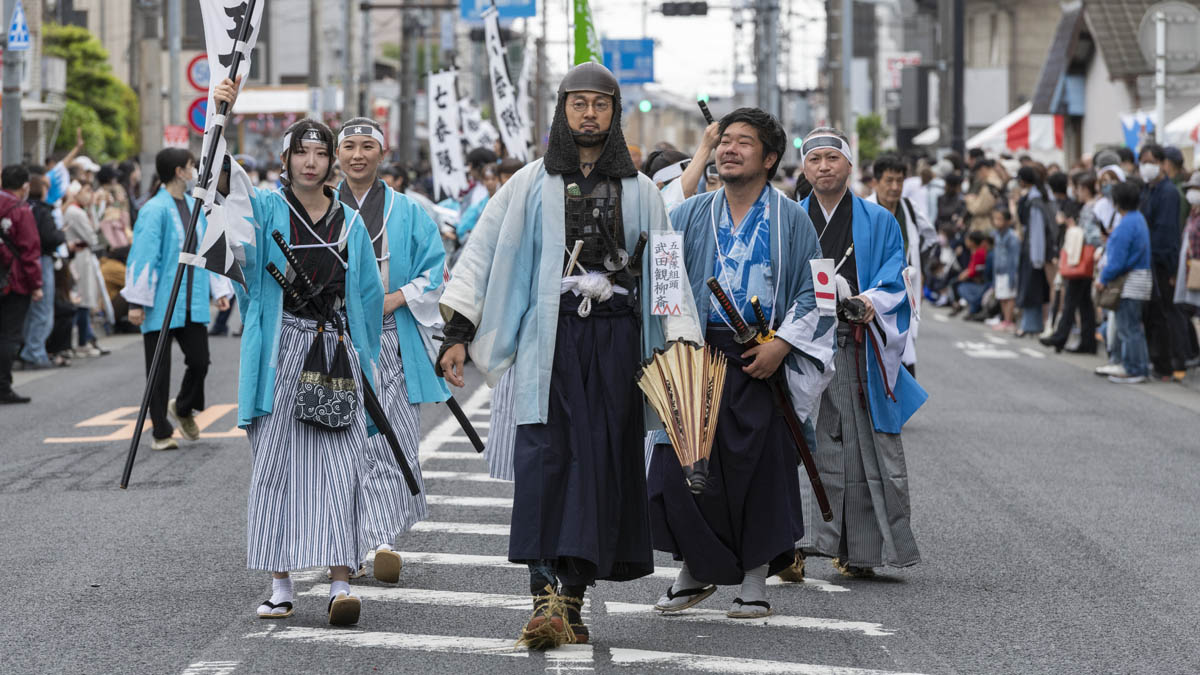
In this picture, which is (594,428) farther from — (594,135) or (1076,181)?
(1076,181)

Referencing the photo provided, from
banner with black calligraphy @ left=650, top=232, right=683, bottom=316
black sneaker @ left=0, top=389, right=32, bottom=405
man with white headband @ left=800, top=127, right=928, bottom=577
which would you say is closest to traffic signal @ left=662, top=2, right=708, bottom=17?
black sneaker @ left=0, top=389, right=32, bottom=405

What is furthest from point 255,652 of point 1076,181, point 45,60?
point 45,60

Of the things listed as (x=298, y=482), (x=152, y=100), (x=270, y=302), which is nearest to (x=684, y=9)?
(x=152, y=100)

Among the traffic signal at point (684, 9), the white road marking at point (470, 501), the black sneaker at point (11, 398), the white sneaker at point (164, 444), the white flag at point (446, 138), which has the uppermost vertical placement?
the traffic signal at point (684, 9)

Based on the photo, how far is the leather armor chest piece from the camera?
5969 mm

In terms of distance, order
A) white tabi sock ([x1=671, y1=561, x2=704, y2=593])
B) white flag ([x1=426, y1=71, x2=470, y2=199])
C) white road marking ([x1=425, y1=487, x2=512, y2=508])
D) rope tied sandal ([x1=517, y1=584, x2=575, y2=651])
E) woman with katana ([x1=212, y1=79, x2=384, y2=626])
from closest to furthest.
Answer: rope tied sandal ([x1=517, y1=584, x2=575, y2=651]) < woman with katana ([x1=212, y1=79, x2=384, y2=626]) < white tabi sock ([x1=671, y1=561, x2=704, y2=593]) < white road marking ([x1=425, y1=487, x2=512, y2=508]) < white flag ([x1=426, y1=71, x2=470, y2=199])

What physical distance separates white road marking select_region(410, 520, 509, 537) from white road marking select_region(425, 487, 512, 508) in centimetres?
53

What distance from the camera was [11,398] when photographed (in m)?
13.8

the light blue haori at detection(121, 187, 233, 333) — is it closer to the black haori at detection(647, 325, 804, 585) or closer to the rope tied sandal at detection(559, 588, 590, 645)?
the black haori at detection(647, 325, 804, 585)

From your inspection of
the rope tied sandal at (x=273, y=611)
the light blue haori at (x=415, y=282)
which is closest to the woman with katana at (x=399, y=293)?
the light blue haori at (x=415, y=282)

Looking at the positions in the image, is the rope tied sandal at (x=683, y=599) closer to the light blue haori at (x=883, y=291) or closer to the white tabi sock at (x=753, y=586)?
the white tabi sock at (x=753, y=586)

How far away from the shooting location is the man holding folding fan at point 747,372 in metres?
6.31

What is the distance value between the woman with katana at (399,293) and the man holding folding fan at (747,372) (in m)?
1.28

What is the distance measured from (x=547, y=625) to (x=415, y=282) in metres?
2.33
